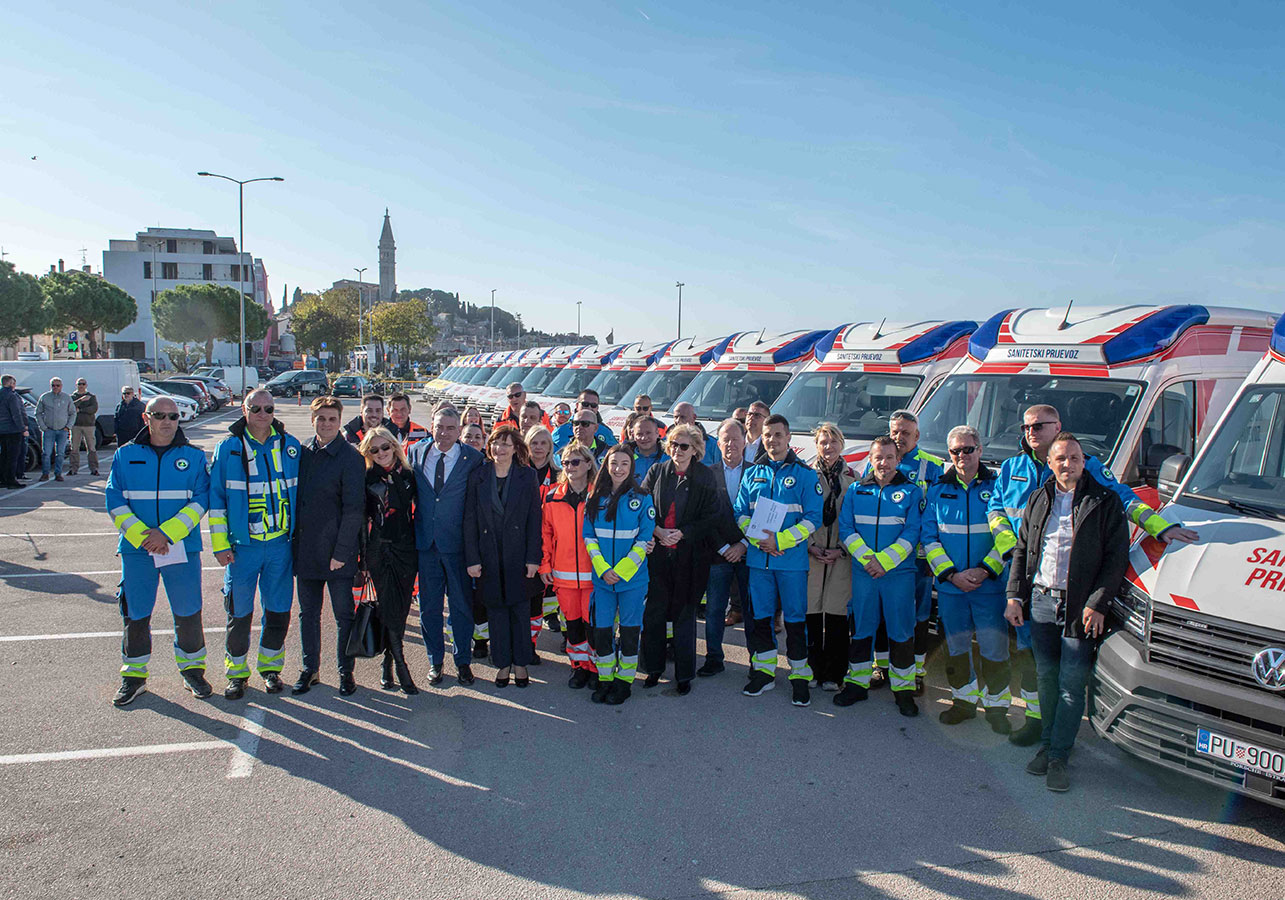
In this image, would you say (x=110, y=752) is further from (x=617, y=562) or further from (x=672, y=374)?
(x=672, y=374)

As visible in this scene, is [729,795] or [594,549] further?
[594,549]

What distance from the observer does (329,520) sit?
5172 mm

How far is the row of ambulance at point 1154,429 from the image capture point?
11.2 ft

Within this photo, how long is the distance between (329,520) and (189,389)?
28.2 metres

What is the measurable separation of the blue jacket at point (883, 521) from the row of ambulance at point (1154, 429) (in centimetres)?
120

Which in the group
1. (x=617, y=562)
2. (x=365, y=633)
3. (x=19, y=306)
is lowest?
(x=365, y=633)

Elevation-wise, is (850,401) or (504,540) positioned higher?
(850,401)

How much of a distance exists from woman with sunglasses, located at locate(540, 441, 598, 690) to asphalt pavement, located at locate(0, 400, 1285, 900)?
10.9 inches

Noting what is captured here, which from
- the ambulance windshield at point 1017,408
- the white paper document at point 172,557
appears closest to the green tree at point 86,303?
the white paper document at point 172,557

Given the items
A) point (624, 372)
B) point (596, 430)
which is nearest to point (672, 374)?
point (624, 372)

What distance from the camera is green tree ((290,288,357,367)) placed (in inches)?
2904

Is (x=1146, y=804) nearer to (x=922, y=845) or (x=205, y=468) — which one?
(x=922, y=845)

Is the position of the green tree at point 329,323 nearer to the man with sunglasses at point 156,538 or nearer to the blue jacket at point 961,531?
the man with sunglasses at point 156,538

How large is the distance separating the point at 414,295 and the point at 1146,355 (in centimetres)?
16701
